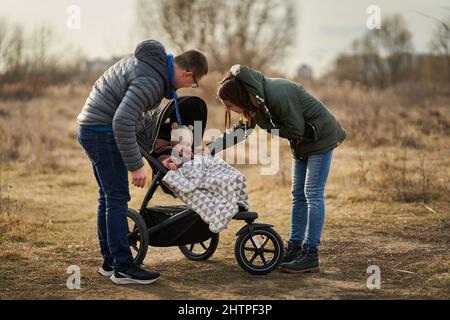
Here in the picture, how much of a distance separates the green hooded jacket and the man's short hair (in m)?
→ 0.27

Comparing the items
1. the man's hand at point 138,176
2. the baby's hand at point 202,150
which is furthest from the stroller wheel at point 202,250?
the man's hand at point 138,176

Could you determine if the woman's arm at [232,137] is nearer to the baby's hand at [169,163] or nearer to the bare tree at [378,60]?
the baby's hand at [169,163]

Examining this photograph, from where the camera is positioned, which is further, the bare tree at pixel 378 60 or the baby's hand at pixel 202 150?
the bare tree at pixel 378 60

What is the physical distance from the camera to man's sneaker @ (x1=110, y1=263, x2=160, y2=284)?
4523 mm

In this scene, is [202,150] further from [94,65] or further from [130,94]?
[94,65]

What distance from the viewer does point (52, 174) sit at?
427 inches

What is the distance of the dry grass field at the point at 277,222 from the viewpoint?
178 inches

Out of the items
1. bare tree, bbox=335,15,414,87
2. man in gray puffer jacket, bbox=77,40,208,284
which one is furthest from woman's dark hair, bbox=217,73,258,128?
bare tree, bbox=335,15,414,87

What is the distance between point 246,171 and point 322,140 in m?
6.29

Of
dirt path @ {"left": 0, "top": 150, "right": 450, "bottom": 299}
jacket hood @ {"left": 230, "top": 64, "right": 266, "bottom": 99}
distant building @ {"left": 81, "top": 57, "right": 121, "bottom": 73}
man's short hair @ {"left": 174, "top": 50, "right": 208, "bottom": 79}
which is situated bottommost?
dirt path @ {"left": 0, "top": 150, "right": 450, "bottom": 299}

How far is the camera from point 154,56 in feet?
14.1

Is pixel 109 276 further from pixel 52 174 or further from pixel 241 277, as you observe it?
pixel 52 174

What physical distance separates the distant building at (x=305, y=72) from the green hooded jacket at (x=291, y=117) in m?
19.8

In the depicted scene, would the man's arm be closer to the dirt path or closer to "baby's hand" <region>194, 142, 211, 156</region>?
"baby's hand" <region>194, 142, 211, 156</region>
